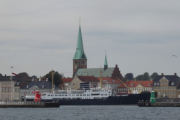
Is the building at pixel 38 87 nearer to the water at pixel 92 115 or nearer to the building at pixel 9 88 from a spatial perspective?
the building at pixel 9 88

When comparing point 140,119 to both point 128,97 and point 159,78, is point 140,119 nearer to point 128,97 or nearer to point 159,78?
point 128,97

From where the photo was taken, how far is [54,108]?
11719 cm

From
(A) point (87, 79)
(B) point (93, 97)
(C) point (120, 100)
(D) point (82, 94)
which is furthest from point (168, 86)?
(D) point (82, 94)

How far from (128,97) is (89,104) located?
31.5 feet

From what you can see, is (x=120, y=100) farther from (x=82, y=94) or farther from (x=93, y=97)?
(x=82, y=94)

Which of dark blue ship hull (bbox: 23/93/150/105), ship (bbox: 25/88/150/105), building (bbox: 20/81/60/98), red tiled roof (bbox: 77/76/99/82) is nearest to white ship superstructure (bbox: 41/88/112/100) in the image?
ship (bbox: 25/88/150/105)

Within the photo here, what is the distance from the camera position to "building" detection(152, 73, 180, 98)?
550 ft

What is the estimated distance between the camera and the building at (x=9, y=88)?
170750 mm

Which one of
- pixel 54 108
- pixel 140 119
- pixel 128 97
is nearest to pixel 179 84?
pixel 128 97

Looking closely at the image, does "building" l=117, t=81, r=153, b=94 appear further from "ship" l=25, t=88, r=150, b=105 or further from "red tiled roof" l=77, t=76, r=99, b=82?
"ship" l=25, t=88, r=150, b=105

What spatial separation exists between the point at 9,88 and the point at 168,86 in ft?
153

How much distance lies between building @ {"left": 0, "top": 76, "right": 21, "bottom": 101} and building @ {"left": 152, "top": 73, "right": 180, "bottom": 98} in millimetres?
41396

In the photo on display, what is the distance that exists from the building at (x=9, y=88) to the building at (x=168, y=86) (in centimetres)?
4140

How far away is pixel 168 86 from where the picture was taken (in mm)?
169500
